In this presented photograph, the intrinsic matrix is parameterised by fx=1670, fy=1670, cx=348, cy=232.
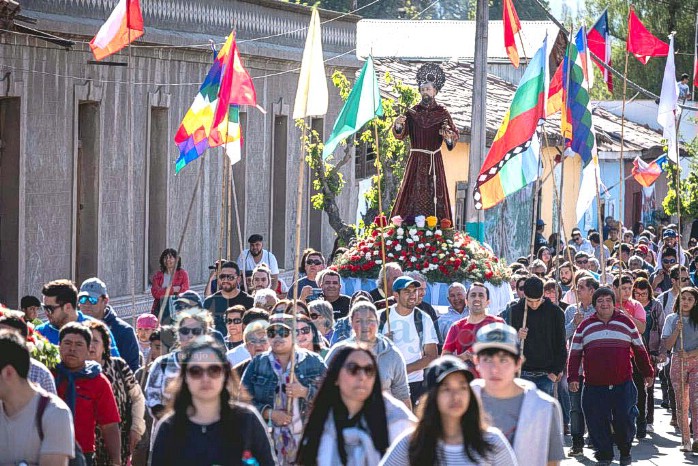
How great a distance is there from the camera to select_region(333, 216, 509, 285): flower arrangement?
711 inches

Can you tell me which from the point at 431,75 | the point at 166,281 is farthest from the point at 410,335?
the point at 431,75

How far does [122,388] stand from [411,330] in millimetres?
3245

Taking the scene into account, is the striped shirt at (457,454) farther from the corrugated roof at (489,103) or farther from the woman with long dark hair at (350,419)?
the corrugated roof at (489,103)

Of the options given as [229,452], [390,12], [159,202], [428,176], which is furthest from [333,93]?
[390,12]

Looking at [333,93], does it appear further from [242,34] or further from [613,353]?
[613,353]

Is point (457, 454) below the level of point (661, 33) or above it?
below

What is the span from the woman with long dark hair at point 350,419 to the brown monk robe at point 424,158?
1152 cm

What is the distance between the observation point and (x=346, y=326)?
37.1ft

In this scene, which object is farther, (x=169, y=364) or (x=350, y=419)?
(x=169, y=364)

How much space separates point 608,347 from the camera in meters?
13.8

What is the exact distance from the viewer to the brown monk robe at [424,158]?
1884cm

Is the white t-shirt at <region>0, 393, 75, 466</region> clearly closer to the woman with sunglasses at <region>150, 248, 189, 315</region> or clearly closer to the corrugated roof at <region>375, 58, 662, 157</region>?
the woman with sunglasses at <region>150, 248, 189, 315</region>

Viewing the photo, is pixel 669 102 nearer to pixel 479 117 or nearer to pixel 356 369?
pixel 479 117

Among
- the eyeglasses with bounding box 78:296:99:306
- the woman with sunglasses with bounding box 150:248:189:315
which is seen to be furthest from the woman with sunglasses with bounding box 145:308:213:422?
the woman with sunglasses with bounding box 150:248:189:315
